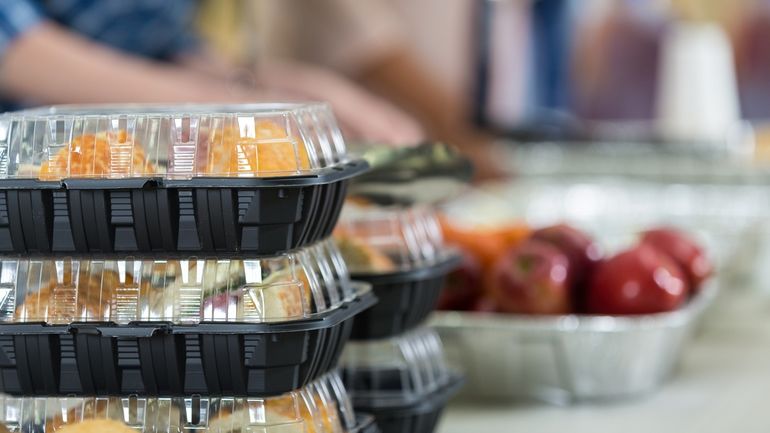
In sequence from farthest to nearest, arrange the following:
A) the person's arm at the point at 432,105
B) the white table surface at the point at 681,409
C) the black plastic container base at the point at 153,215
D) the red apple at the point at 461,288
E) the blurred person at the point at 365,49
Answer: the person's arm at the point at 432,105
the blurred person at the point at 365,49
the red apple at the point at 461,288
the white table surface at the point at 681,409
the black plastic container base at the point at 153,215

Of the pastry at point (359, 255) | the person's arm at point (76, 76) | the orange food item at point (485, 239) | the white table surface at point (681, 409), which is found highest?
the person's arm at point (76, 76)

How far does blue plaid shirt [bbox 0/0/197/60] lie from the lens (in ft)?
5.32

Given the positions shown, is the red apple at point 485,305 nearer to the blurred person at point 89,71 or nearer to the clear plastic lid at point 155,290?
the blurred person at point 89,71

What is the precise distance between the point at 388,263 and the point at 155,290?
0.21 meters

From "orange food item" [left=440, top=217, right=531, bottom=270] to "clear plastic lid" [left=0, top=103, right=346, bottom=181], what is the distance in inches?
17.7

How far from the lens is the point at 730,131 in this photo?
8.36 feet

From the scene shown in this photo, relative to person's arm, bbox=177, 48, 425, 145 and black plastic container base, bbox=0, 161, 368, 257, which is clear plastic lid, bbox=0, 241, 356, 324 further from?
person's arm, bbox=177, 48, 425, 145

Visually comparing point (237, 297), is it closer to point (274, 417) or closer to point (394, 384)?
point (274, 417)

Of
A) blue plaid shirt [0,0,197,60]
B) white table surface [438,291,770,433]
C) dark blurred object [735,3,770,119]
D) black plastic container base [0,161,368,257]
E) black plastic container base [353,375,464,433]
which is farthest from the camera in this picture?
dark blurred object [735,3,770,119]

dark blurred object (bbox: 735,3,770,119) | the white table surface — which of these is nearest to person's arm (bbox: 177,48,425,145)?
the white table surface

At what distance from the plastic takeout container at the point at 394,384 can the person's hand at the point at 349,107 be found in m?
0.26

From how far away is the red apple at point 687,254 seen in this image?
3.51ft

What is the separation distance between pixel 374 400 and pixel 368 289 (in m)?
0.10

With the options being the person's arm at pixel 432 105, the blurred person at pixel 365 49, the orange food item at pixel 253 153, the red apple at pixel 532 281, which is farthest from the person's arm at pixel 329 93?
the person's arm at pixel 432 105
